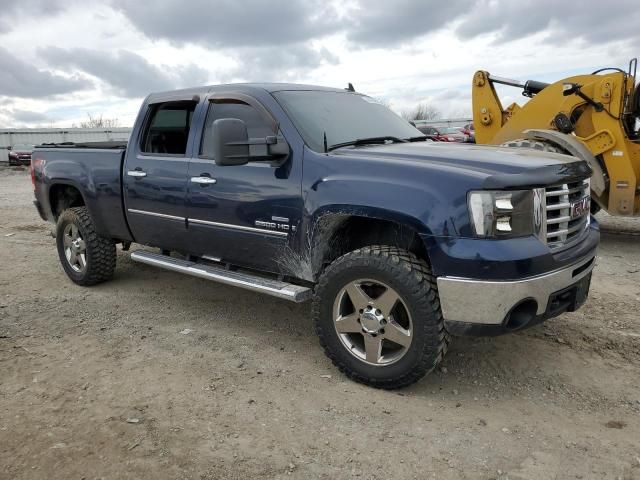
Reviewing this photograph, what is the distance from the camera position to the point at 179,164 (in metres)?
4.60

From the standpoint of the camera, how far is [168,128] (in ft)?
16.5

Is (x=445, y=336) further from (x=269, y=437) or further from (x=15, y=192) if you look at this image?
(x=15, y=192)

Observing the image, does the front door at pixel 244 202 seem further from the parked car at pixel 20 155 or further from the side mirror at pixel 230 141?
the parked car at pixel 20 155

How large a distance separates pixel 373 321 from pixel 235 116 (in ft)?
6.66

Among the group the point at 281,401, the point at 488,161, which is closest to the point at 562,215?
the point at 488,161

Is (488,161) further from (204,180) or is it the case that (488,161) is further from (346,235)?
(204,180)

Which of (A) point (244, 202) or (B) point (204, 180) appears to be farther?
(B) point (204, 180)

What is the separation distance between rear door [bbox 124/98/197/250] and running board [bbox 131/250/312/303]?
14 centimetres

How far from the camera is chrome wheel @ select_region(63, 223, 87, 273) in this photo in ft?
19.1

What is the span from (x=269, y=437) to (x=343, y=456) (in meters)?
0.44

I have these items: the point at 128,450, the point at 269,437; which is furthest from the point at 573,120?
the point at 128,450

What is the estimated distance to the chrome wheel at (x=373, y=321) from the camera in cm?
339

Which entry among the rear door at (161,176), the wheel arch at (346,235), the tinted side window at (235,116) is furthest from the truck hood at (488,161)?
the rear door at (161,176)

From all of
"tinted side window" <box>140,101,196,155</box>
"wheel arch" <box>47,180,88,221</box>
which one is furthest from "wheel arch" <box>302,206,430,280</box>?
"wheel arch" <box>47,180,88,221</box>
